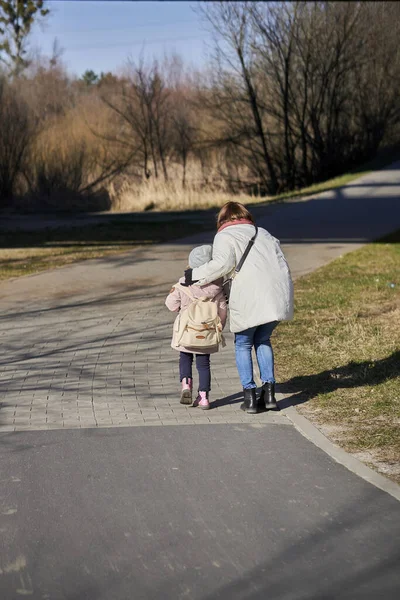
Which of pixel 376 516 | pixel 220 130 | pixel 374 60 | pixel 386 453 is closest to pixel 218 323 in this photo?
pixel 386 453

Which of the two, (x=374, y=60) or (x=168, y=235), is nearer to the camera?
(x=168, y=235)

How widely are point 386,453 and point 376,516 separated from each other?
113 cm

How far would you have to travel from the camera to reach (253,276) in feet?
22.4

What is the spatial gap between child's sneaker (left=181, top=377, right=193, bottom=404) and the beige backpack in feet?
1.05

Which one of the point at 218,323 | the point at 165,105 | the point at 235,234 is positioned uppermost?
the point at 165,105

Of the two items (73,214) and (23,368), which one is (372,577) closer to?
(23,368)

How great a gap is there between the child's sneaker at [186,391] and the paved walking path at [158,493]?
0.26ft

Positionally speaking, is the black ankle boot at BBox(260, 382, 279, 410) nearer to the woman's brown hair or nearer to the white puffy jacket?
the white puffy jacket

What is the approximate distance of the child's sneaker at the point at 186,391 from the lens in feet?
24.0

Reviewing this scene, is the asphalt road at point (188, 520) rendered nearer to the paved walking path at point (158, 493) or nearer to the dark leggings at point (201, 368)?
the paved walking path at point (158, 493)

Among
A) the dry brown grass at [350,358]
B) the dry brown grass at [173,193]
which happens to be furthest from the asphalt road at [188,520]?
the dry brown grass at [173,193]

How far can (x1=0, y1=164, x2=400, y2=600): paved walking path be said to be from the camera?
4195mm

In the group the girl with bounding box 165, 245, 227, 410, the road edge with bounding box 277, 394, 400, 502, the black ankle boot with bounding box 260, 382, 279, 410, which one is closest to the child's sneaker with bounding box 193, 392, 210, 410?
the girl with bounding box 165, 245, 227, 410

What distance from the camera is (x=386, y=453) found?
6004mm
